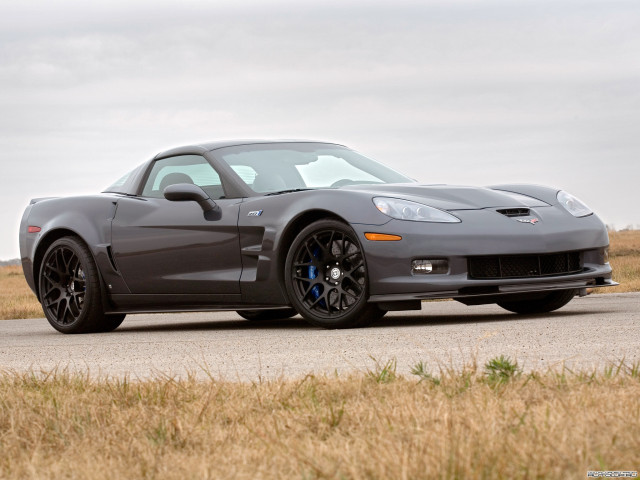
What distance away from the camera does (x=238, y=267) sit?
796cm

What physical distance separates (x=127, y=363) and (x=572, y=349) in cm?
237

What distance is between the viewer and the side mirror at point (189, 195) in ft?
26.2

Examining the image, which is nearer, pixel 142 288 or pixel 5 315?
pixel 142 288

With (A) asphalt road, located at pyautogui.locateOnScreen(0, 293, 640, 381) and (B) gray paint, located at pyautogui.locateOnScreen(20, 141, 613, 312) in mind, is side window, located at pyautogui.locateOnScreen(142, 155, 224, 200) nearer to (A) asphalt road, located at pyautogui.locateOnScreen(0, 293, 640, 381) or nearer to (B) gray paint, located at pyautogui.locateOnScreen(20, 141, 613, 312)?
(B) gray paint, located at pyautogui.locateOnScreen(20, 141, 613, 312)

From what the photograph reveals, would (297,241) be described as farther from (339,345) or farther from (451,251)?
(339,345)

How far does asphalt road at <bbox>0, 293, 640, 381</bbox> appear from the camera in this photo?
16.7ft

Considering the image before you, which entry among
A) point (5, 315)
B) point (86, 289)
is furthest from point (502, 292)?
point (5, 315)

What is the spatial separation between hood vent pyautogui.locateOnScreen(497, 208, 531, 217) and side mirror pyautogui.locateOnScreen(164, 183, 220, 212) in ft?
7.08

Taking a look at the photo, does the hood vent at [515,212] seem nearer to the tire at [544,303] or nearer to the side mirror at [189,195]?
the tire at [544,303]

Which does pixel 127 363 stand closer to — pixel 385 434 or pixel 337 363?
pixel 337 363

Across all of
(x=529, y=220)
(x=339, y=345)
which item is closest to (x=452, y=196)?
(x=529, y=220)

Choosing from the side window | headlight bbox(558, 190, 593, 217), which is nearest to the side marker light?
headlight bbox(558, 190, 593, 217)

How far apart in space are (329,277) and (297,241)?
34cm

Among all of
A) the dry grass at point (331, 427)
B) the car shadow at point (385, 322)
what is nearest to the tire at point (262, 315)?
the car shadow at point (385, 322)
